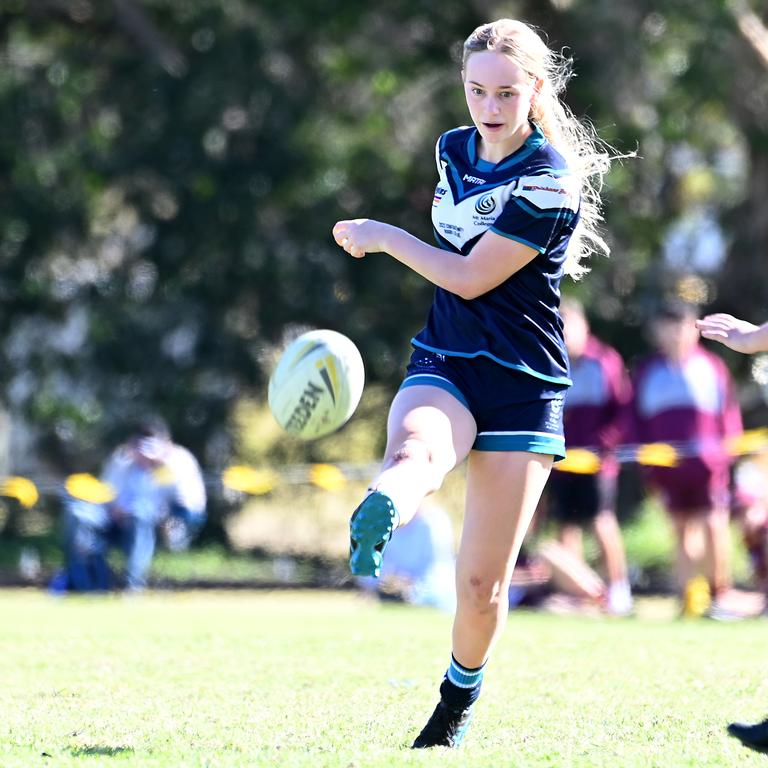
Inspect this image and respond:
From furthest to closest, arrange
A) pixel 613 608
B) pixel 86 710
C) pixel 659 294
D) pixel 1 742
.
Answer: pixel 659 294 → pixel 613 608 → pixel 86 710 → pixel 1 742

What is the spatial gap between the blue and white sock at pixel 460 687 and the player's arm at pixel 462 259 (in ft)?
3.95

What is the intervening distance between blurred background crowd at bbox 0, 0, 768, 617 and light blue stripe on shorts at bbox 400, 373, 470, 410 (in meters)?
11.0

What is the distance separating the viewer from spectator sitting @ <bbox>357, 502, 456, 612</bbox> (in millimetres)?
12781

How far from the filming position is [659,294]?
17.5 meters

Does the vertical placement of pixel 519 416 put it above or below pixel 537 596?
above

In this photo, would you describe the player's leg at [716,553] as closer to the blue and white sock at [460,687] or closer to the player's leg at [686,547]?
the player's leg at [686,547]

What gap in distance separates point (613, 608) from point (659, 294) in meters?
7.02

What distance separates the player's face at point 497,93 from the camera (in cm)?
442

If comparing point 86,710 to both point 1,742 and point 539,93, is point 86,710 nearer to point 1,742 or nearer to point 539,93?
point 1,742

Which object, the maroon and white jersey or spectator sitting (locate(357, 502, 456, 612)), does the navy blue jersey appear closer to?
the maroon and white jersey

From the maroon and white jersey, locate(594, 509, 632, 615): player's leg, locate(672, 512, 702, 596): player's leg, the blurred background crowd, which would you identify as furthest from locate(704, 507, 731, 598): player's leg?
the blurred background crowd

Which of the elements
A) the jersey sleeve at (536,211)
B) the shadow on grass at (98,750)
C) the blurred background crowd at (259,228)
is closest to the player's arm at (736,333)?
the jersey sleeve at (536,211)

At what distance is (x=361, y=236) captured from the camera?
4488mm

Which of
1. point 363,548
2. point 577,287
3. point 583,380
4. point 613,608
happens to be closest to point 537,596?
point 613,608
